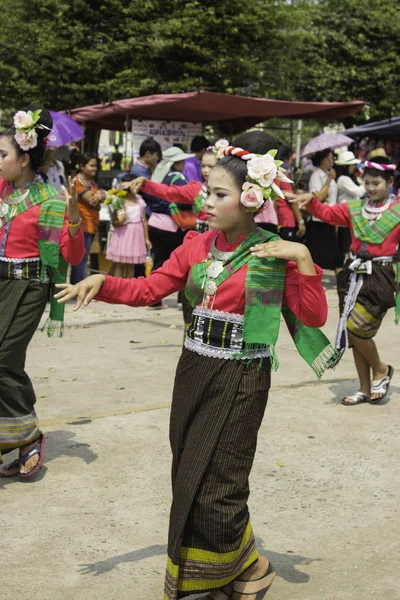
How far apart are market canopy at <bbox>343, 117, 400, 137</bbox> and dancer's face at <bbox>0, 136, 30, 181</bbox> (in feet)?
39.3

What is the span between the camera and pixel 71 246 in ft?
15.5

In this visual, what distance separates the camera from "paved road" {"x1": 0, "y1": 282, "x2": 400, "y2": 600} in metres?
3.78

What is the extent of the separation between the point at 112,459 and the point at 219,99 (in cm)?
940

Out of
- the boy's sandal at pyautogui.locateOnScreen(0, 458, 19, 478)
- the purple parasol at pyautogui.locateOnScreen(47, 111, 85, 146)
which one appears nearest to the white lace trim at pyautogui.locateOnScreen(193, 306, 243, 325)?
the boy's sandal at pyautogui.locateOnScreen(0, 458, 19, 478)

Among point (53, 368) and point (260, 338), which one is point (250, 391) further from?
point (53, 368)

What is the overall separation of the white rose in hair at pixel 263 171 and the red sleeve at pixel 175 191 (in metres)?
3.11

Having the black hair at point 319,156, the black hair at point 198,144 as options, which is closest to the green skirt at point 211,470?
the black hair at point 198,144

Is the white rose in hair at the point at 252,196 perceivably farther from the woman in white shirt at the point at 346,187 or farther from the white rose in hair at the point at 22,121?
the woman in white shirt at the point at 346,187

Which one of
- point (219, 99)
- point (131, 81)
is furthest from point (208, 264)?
point (131, 81)

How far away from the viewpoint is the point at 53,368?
7488mm

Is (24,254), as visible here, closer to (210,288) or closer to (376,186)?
(210,288)

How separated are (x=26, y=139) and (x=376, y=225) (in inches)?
102

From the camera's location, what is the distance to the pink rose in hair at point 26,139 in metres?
4.74

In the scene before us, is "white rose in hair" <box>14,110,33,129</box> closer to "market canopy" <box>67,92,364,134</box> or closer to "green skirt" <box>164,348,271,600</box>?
"green skirt" <box>164,348,271,600</box>
